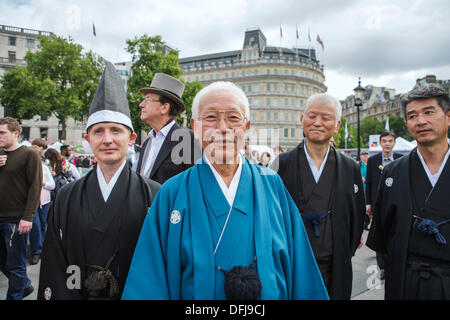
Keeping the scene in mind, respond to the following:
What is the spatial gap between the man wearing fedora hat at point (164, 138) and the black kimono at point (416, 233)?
2059 millimetres

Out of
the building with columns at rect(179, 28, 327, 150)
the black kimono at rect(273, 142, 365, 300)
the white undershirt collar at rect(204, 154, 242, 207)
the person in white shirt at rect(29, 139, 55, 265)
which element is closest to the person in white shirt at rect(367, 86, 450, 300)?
the black kimono at rect(273, 142, 365, 300)

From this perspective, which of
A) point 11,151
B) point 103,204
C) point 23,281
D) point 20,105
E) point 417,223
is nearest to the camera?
point 103,204

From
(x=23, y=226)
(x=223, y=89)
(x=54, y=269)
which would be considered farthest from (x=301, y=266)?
(x=23, y=226)

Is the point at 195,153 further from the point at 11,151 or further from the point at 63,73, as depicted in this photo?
the point at 63,73

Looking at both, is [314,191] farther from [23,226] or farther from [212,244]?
[23,226]

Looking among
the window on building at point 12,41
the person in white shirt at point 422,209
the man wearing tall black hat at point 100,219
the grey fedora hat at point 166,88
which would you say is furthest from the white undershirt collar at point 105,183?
the window on building at point 12,41

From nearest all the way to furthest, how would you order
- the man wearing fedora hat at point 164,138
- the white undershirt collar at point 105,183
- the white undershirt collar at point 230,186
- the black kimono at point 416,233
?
1. the white undershirt collar at point 230,186
2. the white undershirt collar at point 105,183
3. the black kimono at point 416,233
4. the man wearing fedora hat at point 164,138

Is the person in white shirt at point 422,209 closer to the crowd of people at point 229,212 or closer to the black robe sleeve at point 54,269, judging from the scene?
the crowd of people at point 229,212

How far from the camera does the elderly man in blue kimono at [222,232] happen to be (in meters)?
1.57

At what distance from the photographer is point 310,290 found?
5.64ft

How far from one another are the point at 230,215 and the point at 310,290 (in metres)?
0.66

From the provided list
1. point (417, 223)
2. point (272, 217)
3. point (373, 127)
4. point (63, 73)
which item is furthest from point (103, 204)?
point (373, 127)

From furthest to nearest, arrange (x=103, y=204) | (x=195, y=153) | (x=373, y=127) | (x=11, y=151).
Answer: (x=373, y=127)
(x=11, y=151)
(x=195, y=153)
(x=103, y=204)

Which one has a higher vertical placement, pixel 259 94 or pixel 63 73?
pixel 259 94
